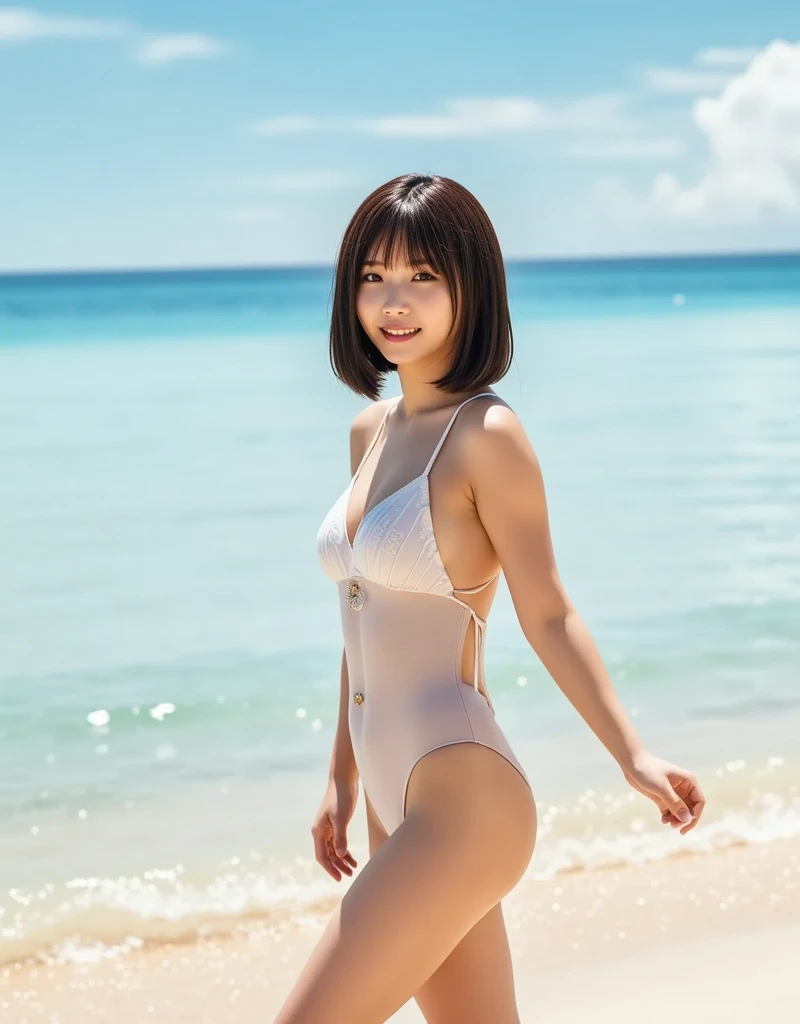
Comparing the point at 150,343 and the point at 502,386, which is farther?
the point at 150,343

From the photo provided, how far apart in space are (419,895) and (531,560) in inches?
23.0

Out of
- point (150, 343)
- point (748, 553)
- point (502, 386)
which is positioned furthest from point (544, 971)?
point (150, 343)

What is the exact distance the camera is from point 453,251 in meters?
2.48

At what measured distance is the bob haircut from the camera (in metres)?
2.48

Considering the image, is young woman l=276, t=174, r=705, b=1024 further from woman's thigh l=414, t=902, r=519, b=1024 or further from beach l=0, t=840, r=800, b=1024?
beach l=0, t=840, r=800, b=1024

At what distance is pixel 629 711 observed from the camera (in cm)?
601

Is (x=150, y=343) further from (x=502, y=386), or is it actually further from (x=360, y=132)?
(x=360, y=132)

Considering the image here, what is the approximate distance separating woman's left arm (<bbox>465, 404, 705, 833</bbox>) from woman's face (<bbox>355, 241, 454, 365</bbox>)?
24cm

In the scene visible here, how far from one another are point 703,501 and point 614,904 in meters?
7.08

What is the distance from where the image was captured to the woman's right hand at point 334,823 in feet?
9.14

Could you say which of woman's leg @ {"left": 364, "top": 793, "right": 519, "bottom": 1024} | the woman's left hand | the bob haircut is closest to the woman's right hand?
woman's leg @ {"left": 364, "top": 793, "right": 519, "bottom": 1024}

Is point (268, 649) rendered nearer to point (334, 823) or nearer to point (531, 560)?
point (334, 823)

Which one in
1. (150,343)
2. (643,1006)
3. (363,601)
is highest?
(363,601)

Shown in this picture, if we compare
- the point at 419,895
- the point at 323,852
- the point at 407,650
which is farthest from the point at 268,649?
the point at 419,895
